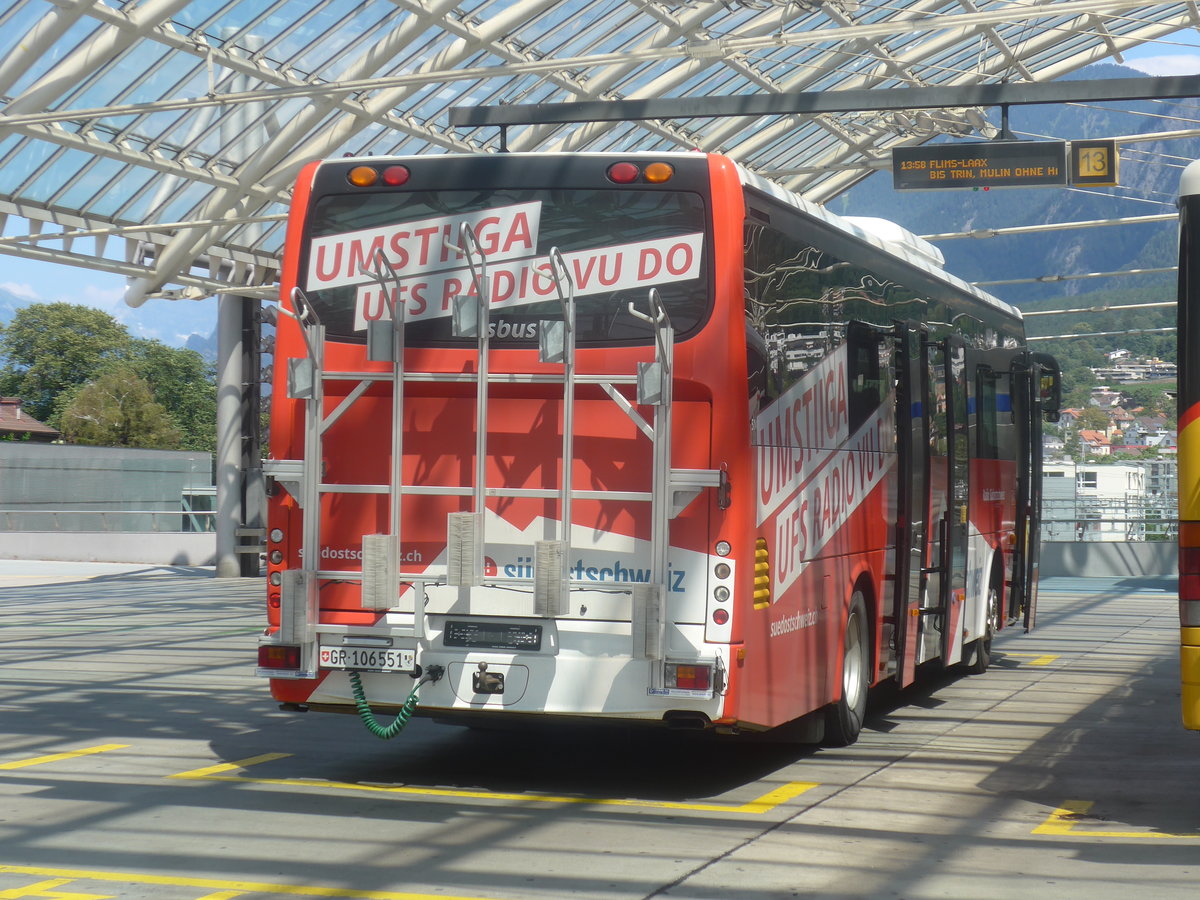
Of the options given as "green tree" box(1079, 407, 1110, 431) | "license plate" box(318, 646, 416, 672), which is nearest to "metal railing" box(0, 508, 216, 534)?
"license plate" box(318, 646, 416, 672)

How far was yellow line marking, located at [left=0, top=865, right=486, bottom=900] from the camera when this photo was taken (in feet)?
21.0

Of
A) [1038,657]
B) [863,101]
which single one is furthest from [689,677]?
[1038,657]

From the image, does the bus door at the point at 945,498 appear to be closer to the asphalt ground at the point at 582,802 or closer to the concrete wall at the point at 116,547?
the asphalt ground at the point at 582,802

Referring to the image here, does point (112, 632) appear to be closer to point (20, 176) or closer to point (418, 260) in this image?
point (20, 176)

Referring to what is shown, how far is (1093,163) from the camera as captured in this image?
1952 centimetres

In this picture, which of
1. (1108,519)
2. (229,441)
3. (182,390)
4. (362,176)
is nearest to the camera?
(362,176)

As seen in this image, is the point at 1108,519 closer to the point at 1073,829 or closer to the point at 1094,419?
the point at 1073,829

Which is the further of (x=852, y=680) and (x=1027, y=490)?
(x=1027, y=490)

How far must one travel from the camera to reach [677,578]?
8.33 m

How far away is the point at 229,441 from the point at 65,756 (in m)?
22.0

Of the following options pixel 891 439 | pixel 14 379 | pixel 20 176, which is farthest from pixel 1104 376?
pixel 891 439

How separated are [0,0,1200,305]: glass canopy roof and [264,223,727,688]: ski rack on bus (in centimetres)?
1106

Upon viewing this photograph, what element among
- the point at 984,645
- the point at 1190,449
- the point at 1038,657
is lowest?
the point at 1038,657

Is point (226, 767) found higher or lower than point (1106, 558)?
lower
